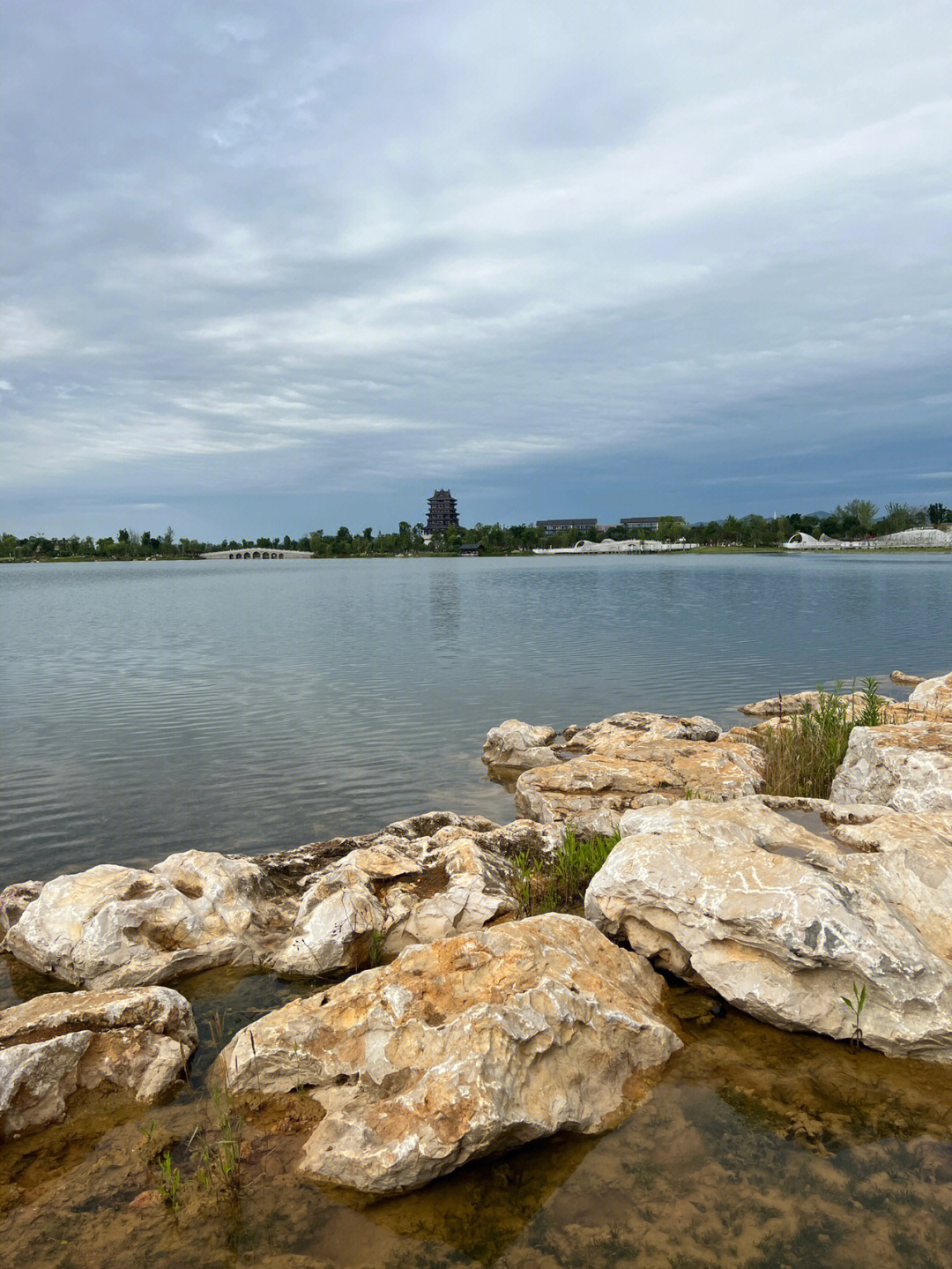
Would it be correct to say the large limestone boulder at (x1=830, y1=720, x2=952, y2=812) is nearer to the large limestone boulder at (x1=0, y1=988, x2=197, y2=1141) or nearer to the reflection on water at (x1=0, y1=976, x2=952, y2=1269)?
the reflection on water at (x1=0, y1=976, x2=952, y2=1269)

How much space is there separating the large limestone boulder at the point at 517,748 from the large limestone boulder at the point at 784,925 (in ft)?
26.6

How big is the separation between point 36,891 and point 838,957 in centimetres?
876

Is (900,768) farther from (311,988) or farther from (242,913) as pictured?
(242,913)

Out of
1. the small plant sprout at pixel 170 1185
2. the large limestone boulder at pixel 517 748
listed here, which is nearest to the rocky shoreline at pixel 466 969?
the small plant sprout at pixel 170 1185

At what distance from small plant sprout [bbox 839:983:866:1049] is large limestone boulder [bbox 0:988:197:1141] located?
527cm

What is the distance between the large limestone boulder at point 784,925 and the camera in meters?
5.93

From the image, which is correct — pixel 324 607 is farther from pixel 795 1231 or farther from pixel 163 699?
pixel 795 1231

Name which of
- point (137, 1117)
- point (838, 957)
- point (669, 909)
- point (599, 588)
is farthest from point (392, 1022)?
point (599, 588)

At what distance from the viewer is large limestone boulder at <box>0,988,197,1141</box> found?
18.1ft

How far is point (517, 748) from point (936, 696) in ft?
29.3

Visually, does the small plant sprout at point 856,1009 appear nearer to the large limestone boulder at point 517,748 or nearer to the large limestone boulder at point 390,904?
the large limestone boulder at point 390,904

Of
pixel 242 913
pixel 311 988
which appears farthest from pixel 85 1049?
pixel 242 913

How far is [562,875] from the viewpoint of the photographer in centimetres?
926

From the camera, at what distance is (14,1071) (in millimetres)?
5500
